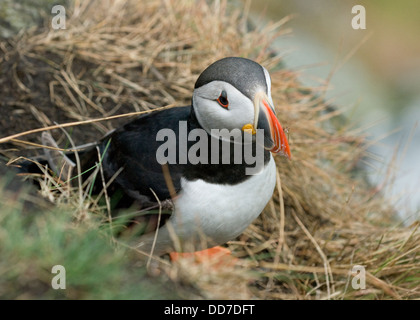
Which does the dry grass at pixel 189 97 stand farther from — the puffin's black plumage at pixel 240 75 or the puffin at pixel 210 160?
the puffin's black plumage at pixel 240 75

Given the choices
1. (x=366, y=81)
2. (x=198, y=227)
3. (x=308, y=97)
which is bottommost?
(x=198, y=227)

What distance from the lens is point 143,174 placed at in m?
2.58

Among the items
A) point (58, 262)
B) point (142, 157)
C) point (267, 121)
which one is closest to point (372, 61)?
point (142, 157)

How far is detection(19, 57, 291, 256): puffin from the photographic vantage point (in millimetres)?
2225

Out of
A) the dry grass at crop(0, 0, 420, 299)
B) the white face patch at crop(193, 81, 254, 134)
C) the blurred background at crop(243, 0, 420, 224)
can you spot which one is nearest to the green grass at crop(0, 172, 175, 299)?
the white face patch at crop(193, 81, 254, 134)

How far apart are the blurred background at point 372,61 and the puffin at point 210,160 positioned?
1980 millimetres

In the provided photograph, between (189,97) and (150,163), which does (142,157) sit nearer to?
(150,163)

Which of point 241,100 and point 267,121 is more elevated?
point 241,100

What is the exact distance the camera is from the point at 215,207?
7.85 feet

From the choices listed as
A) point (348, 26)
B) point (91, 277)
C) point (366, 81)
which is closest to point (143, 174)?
point (91, 277)

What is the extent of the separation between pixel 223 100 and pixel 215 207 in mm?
484

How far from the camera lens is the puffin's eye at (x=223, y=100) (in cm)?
225

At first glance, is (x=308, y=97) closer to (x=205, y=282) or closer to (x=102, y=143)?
(x=102, y=143)
